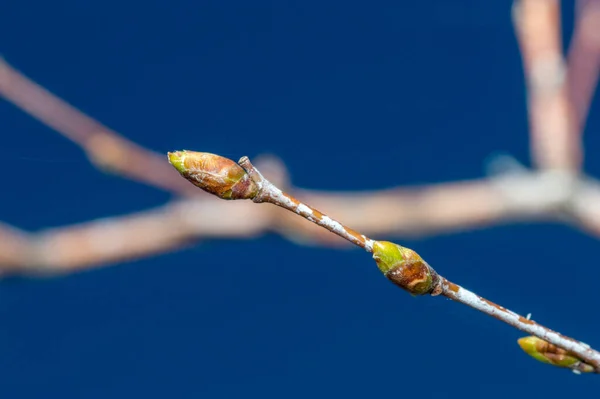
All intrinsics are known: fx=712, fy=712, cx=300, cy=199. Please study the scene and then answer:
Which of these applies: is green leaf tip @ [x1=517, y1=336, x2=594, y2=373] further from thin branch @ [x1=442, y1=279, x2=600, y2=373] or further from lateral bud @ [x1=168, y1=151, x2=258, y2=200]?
lateral bud @ [x1=168, y1=151, x2=258, y2=200]

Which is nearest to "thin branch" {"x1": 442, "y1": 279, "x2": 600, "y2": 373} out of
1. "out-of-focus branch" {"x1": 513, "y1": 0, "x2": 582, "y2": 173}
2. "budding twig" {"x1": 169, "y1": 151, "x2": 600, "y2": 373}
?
"budding twig" {"x1": 169, "y1": 151, "x2": 600, "y2": 373}

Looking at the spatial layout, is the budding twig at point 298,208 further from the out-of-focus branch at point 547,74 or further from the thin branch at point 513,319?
the out-of-focus branch at point 547,74

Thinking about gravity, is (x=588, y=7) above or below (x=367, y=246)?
above

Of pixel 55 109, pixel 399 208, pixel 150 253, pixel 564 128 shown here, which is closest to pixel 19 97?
pixel 55 109

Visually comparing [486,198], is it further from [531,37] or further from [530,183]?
[531,37]

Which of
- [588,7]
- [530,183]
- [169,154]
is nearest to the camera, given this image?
[169,154]

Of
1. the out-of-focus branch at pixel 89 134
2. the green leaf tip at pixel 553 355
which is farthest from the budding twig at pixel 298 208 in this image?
the out-of-focus branch at pixel 89 134
